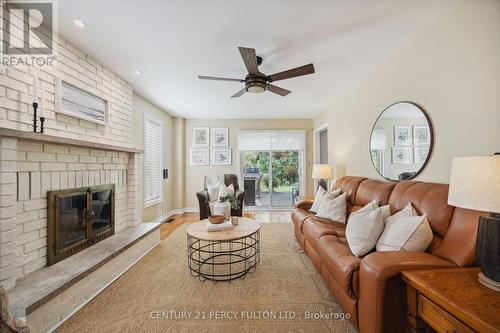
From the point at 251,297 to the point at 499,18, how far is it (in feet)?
9.70

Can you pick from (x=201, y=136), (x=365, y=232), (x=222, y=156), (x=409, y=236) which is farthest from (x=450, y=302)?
(x=201, y=136)

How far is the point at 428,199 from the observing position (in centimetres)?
175

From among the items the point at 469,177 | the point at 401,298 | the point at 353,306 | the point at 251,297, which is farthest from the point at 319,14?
the point at 251,297

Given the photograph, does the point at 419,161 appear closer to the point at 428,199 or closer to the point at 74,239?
the point at 428,199

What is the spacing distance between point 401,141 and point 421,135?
0.26 metres

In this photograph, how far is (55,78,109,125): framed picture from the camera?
7.08 ft

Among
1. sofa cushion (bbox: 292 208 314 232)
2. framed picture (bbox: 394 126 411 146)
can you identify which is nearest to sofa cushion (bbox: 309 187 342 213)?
sofa cushion (bbox: 292 208 314 232)

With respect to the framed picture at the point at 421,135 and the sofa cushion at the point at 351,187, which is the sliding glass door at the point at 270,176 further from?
the framed picture at the point at 421,135

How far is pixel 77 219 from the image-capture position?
93.2 inches

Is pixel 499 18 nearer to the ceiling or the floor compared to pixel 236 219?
nearer to the ceiling

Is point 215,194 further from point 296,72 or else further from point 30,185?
point 296,72

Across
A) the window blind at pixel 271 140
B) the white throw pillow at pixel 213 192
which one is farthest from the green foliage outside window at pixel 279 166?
the white throw pillow at pixel 213 192

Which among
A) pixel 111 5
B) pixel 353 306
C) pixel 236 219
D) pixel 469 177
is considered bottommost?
pixel 353 306

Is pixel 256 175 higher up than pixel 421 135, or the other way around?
pixel 421 135
